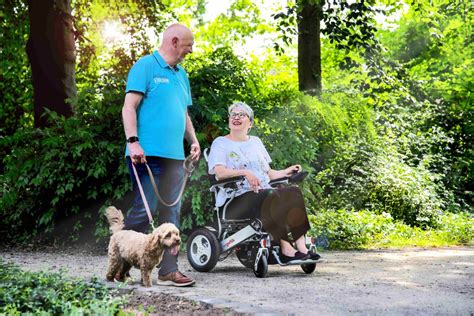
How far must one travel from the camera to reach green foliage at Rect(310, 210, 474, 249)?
946 centimetres

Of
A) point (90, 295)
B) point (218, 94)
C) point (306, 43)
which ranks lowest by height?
point (90, 295)

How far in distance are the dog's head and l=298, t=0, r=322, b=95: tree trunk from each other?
27.7 feet

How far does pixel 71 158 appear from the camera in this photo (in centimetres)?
878

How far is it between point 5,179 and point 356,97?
18.5 ft

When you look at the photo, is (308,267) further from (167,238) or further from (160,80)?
(160,80)

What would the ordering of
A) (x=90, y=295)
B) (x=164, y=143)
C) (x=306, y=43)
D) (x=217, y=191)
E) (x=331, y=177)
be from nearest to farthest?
(x=90, y=295) → (x=164, y=143) → (x=217, y=191) → (x=331, y=177) → (x=306, y=43)

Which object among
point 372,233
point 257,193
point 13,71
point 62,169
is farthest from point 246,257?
point 13,71

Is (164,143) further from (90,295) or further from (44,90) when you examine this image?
(44,90)

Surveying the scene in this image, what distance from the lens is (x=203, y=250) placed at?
22.3ft

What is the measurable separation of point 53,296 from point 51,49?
758 centimetres

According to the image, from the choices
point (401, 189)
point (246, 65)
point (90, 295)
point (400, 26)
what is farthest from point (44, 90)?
point (400, 26)

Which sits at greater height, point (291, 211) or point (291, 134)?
point (291, 134)

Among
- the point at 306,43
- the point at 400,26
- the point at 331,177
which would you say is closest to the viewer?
the point at 331,177

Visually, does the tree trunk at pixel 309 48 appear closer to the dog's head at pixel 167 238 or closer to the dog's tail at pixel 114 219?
the dog's tail at pixel 114 219
